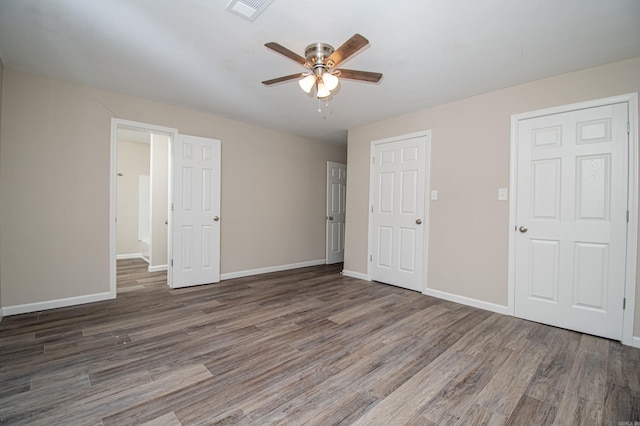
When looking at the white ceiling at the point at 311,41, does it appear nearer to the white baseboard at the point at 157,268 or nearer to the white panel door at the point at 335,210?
the white panel door at the point at 335,210

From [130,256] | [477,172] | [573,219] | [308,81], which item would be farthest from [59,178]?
[573,219]

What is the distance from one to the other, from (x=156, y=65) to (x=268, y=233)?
2964mm

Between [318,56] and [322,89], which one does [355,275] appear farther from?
[318,56]

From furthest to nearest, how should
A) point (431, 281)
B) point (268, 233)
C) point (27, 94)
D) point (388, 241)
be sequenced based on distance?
point (268, 233) → point (388, 241) → point (431, 281) → point (27, 94)

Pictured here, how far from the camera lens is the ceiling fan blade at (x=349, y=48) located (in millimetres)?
1758

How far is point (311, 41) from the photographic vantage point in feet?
7.31

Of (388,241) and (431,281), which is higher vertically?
(388,241)

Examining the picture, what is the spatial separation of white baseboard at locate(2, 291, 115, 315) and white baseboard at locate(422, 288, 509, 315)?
4.11 meters

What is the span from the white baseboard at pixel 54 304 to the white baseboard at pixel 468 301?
4.11 meters

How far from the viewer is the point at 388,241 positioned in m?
4.18

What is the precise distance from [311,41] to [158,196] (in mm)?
4169

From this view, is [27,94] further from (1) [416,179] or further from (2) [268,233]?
(1) [416,179]

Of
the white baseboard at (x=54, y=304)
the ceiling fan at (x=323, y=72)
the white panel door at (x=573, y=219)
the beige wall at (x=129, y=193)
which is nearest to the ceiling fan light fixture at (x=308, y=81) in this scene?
the ceiling fan at (x=323, y=72)

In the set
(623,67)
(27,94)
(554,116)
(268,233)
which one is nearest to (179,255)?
(268,233)
